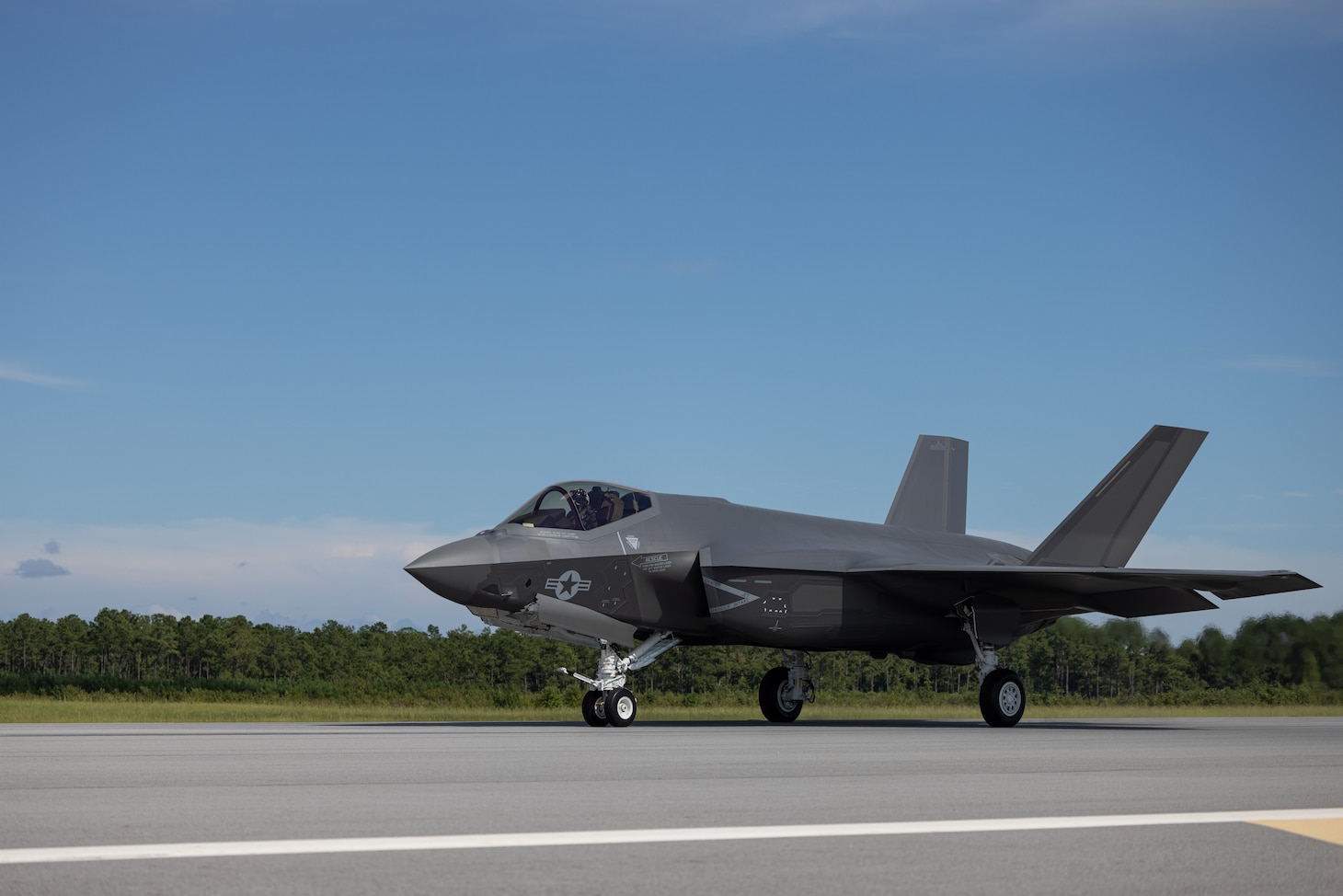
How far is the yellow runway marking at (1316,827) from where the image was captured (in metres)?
5.97

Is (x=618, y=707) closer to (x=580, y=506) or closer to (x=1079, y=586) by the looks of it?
(x=580, y=506)

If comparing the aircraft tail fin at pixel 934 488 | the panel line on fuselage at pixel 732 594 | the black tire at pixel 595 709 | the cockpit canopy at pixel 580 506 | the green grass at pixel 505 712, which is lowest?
the green grass at pixel 505 712

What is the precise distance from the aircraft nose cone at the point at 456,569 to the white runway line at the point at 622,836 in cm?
1088

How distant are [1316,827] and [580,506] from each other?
1270cm

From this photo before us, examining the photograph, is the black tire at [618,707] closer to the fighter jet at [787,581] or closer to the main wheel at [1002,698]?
the fighter jet at [787,581]

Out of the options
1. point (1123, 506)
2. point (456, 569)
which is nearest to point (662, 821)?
point (456, 569)

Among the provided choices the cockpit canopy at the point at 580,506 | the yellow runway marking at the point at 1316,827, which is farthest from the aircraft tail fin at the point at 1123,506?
the yellow runway marking at the point at 1316,827

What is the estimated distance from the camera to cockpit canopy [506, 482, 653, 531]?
707 inches

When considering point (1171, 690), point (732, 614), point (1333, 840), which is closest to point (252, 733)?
point (732, 614)

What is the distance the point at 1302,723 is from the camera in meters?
21.9

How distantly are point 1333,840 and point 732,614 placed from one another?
515 inches

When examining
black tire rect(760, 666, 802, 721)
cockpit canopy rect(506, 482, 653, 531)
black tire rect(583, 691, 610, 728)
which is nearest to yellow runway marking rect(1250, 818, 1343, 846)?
black tire rect(583, 691, 610, 728)

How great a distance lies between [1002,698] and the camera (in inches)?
769

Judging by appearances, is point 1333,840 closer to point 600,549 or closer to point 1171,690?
point 600,549
